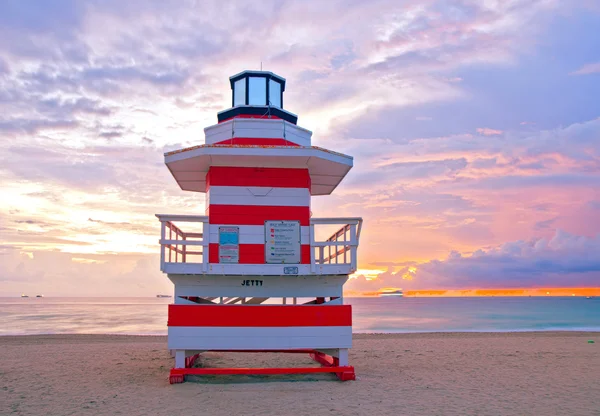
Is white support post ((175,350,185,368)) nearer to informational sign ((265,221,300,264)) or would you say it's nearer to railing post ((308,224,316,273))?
informational sign ((265,221,300,264))

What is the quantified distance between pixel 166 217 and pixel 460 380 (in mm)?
7213

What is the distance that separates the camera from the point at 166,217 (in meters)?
10.2

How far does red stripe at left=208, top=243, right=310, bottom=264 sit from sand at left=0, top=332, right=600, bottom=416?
2463mm

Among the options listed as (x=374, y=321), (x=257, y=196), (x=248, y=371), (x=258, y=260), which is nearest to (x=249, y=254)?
(x=258, y=260)

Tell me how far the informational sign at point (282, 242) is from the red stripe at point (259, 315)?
857mm

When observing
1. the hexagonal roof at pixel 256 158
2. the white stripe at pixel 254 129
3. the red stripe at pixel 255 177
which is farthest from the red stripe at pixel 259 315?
the white stripe at pixel 254 129

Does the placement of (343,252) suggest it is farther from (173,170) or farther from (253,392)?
(173,170)

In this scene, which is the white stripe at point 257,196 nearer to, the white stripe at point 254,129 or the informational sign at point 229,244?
the informational sign at point 229,244

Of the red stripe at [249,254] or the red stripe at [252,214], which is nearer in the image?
the red stripe at [249,254]

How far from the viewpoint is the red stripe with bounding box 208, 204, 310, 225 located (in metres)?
10.8

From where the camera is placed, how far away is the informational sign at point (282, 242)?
1071 centimetres

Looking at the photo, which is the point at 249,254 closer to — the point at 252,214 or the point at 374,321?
the point at 252,214

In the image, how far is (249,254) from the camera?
1069cm

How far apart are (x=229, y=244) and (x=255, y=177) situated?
1534 mm
